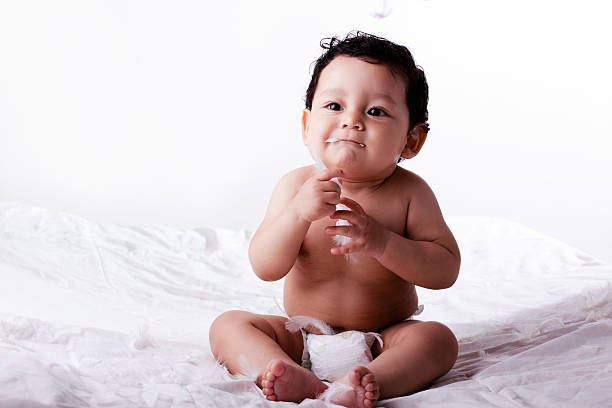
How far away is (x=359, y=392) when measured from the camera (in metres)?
1.07

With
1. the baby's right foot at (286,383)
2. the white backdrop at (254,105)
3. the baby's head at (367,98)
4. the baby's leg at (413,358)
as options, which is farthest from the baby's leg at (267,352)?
the white backdrop at (254,105)

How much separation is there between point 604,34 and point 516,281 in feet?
6.85

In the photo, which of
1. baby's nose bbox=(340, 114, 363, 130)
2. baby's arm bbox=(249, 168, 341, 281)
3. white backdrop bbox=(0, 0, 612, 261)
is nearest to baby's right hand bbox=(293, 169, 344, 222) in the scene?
baby's arm bbox=(249, 168, 341, 281)

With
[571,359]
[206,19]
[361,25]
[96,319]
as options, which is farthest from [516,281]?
[206,19]

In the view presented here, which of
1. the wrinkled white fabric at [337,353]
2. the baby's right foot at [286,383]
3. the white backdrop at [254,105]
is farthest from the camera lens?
the white backdrop at [254,105]

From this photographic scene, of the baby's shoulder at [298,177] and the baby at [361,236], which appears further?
the baby's shoulder at [298,177]

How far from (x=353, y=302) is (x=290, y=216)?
0.22 m

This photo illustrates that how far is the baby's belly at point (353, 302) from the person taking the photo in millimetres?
1358

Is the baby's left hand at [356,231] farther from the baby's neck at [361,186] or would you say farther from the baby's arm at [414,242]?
the baby's neck at [361,186]

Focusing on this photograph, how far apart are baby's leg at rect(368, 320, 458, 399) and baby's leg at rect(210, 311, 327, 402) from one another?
0.10m

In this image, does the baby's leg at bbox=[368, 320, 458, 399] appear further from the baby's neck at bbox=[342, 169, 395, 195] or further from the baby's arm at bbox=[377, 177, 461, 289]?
the baby's neck at bbox=[342, 169, 395, 195]

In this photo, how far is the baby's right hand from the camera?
117cm

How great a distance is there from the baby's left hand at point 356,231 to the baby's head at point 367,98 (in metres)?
0.13

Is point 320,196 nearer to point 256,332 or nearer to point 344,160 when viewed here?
point 344,160
